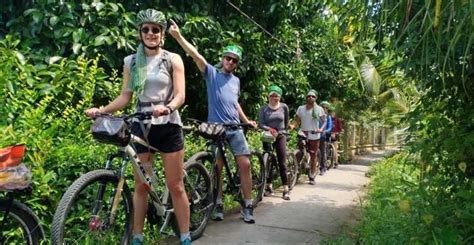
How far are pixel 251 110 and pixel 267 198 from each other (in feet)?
5.62

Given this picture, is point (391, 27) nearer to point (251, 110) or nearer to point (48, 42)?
point (48, 42)

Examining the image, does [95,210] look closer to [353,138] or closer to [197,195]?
[197,195]

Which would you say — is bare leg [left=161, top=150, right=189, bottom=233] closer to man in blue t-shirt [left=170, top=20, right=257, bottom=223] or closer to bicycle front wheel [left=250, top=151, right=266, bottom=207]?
man in blue t-shirt [left=170, top=20, right=257, bottom=223]

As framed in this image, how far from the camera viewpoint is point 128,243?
11.3ft

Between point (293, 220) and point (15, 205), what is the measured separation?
3418mm

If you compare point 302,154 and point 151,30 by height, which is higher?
point 151,30

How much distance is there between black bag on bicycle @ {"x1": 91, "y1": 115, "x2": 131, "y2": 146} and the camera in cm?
293

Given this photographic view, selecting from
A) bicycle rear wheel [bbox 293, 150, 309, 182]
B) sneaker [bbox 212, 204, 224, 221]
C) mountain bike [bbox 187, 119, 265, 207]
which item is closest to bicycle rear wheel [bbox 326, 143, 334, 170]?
bicycle rear wheel [bbox 293, 150, 309, 182]

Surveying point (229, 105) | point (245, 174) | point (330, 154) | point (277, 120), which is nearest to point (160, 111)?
point (229, 105)

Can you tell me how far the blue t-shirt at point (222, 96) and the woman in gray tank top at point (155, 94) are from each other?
130cm

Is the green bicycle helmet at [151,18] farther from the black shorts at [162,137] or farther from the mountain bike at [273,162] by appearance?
the mountain bike at [273,162]

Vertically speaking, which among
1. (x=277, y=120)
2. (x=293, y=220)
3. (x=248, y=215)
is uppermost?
(x=277, y=120)

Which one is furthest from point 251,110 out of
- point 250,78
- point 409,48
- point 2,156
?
point 2,156

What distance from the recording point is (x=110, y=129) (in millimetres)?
2924
